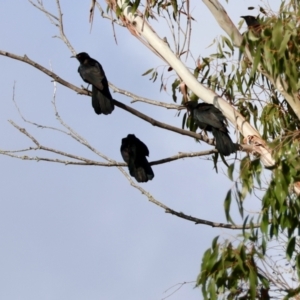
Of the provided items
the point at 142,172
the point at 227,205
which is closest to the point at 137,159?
the point at 142,172

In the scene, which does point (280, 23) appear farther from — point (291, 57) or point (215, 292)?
point (215, 292)

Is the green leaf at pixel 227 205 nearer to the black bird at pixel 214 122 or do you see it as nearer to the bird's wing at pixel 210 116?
the black bird at pixel 214 122

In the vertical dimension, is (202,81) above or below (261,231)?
above

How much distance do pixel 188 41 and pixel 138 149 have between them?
3.59ft

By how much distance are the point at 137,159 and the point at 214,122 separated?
78cm

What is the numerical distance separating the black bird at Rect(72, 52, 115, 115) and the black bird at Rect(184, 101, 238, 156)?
800 millimetres

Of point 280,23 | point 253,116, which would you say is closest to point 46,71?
point 280,23

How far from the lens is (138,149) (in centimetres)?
807

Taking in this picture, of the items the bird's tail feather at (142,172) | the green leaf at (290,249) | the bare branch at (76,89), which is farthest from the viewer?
the bird's tail feather at (142,172)

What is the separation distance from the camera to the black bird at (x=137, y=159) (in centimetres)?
771

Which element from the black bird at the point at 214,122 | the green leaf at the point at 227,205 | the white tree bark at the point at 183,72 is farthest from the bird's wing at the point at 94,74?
the green leaf at the point at 227,205

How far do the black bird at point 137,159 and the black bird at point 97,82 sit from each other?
53 cm

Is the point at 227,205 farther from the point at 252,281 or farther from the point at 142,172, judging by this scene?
the point at 142,172

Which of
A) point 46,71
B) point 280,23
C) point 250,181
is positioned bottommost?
point 250,181
